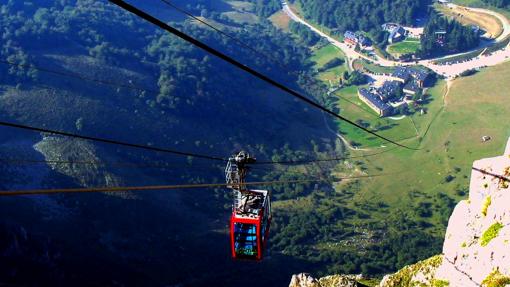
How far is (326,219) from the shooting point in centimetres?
7762

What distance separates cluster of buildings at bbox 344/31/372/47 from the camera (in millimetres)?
127125

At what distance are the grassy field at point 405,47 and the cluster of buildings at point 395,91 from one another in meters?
11.0

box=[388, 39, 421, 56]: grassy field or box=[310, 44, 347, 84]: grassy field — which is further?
box=[388, 39, 421, 56]: grassy field

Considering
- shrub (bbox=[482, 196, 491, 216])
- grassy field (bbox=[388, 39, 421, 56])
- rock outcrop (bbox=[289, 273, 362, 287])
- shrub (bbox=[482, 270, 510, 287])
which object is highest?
grassy field (bbox=[388, 39, 421, 56])

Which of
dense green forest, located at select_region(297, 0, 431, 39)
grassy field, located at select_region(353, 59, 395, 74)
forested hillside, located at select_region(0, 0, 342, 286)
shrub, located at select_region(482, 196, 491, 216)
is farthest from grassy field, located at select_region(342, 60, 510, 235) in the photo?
shrub, located at select_region(482, 196, 491, 216)

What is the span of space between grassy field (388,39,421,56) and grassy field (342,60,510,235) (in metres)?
19.0

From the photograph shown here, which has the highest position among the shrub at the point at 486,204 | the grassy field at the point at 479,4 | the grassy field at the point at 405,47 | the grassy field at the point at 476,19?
the grassy field at the point at 479,4

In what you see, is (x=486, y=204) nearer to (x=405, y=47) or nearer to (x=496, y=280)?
(x=496, y=280)

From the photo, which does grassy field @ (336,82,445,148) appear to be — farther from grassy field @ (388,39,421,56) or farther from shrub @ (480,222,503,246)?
shrub @ (480,222,503,246)

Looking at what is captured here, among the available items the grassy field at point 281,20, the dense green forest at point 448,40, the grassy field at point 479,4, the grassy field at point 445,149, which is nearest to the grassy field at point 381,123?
the grassy field at point 445,149

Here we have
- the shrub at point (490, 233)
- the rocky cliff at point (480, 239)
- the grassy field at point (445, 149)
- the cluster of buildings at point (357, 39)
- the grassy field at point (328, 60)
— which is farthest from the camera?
the cluster of buildings at point (357, 39)

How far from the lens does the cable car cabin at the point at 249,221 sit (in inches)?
1011

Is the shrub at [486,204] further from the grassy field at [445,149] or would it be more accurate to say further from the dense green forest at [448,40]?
the dense green forest at [448,40]

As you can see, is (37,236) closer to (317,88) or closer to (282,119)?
(282,119)
